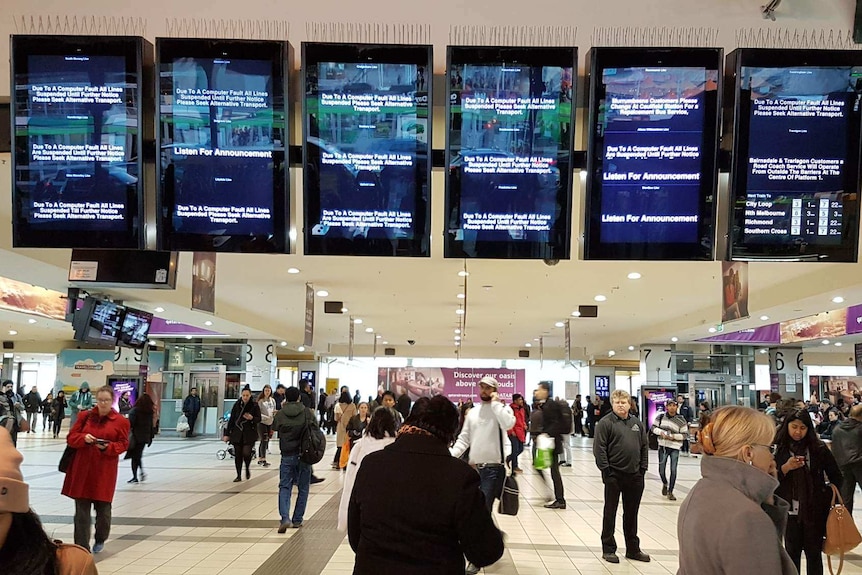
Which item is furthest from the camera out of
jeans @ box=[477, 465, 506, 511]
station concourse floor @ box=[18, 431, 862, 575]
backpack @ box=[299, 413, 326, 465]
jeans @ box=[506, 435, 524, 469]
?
jeans @ box=[506, 435, 524, 469]

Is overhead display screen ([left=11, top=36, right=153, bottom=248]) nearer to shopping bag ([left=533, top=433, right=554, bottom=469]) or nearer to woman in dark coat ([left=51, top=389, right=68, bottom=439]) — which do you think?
shopping bag ([left=533, top=433, right=554, bottom=469])

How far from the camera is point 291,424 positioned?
7.90 m

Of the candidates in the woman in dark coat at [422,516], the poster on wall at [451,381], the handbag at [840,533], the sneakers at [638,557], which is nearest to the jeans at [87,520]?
the woman in dark coat at [422,516]

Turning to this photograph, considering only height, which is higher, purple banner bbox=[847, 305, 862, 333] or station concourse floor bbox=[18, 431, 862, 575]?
purple banner bbox=[847, 305, 862, 333]

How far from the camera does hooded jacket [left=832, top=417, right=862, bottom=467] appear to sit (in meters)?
7.52

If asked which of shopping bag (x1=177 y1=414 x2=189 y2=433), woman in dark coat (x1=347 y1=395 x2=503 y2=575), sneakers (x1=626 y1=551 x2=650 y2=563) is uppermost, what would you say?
woman in dark coat (x1=347 y1=395 x2=503 y2=575)

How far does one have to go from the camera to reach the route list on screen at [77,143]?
12.3 ft

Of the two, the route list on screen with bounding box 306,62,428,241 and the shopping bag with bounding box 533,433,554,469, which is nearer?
the route list on screen with bounding box 306,62,428,241

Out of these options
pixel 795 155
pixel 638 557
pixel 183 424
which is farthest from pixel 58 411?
pixel 795 155

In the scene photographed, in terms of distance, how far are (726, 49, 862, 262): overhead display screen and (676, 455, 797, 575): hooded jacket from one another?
184 centimetres

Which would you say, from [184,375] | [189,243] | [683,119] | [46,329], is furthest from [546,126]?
[46,329]

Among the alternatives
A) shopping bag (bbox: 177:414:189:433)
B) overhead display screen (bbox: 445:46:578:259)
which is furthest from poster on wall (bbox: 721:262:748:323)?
shopping bag (bbox: 177:414:189:433)

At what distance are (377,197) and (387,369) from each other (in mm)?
19079

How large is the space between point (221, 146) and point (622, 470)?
→ 493 cm
